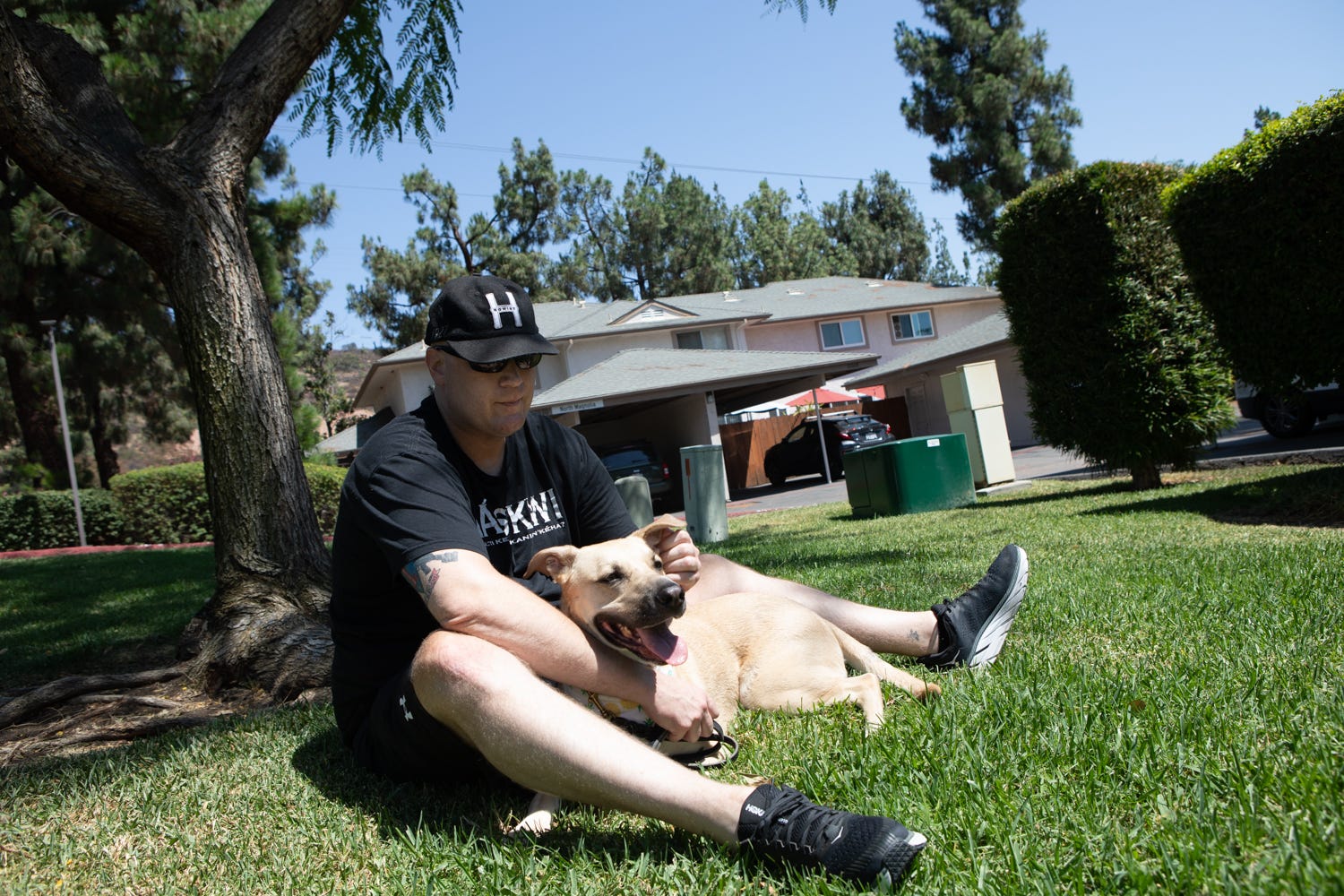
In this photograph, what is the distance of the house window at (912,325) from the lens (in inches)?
1492

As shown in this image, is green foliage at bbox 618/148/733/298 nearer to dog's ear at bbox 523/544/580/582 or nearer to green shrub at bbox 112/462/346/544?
green shrub at bbox 112/462/346/544

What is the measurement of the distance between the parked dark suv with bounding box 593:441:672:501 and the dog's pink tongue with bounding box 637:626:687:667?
18.6m

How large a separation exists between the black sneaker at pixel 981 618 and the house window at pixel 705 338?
28.8 m

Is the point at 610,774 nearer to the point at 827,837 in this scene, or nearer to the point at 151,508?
the point at 827,837

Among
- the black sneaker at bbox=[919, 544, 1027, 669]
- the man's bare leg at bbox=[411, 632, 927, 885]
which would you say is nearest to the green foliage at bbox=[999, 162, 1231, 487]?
the black sneaker at bbox=[919, 544, 1027, 669]

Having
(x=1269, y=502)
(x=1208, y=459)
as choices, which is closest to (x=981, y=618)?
(x=1269, y=502)

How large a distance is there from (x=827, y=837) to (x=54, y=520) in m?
21.4

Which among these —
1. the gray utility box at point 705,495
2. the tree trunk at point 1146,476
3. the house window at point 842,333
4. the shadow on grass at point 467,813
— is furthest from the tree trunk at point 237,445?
the house window at point 842,333

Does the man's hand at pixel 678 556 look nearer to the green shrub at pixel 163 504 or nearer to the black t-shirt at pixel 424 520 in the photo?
the black t-shirt at pixel 424 520

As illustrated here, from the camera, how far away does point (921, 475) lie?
41.5 ft

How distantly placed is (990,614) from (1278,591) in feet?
5.47

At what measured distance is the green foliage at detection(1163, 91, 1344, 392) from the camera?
25.8 feet

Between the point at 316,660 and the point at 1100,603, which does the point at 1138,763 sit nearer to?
the point at 1100,603

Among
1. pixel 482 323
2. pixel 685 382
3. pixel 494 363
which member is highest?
pixel 685 382
